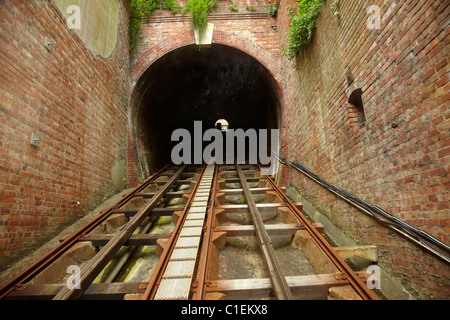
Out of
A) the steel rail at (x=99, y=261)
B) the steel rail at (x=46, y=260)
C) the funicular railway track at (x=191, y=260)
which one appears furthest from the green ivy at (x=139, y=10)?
the steel rail at (x=99, y=261)

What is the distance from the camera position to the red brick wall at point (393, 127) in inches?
73.5

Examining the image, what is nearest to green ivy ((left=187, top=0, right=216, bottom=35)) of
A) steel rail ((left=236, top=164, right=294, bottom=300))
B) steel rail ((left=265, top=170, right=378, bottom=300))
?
steel rail ((left=236, top=164, right=294, bottom=300))

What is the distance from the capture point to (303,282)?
2182 millimetres

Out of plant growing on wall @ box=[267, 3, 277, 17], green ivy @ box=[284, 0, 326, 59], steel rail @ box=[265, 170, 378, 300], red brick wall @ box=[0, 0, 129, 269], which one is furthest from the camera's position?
plant growing on wall @ box=[267, 3, 277, 17]

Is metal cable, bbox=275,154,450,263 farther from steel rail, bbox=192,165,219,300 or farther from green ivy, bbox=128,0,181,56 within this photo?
green ivy, bbox=128,0,181,56

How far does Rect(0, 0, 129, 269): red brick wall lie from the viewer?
277 centimetres

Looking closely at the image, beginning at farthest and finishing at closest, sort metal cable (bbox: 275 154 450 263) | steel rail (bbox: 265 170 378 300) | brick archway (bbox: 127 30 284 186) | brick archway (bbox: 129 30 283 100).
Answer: brick archway (bbox: 129 30 283 100) → brick archway (bbox: 127 30 284 186) → steel rail (bbox: 265 170 378 300) → metal cable (bbox: 275 154 450 263)

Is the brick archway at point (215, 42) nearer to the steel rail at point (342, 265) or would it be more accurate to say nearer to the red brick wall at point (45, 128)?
the red brick wall at point (45, 128)

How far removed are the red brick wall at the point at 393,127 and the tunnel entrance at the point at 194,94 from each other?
372 cm

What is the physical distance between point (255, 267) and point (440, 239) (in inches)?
75.3

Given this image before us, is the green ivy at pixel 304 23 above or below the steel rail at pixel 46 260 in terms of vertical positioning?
above

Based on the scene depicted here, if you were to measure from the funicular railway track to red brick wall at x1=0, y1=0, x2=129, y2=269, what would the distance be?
25.5 inches
